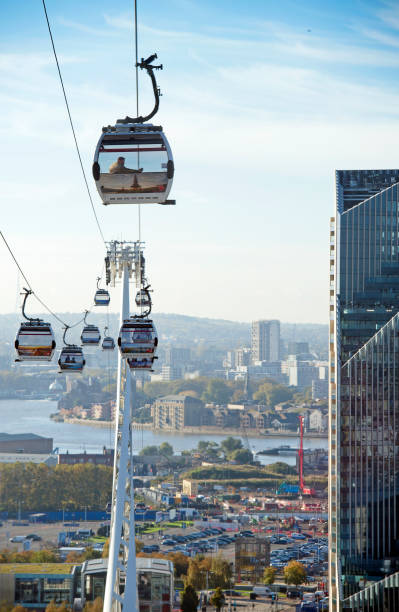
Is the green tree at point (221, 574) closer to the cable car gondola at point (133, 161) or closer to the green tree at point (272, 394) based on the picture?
the cable car gondola at point (133, 161)

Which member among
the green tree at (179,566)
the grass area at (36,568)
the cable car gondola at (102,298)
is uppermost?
the cable car gondola at (102,298)

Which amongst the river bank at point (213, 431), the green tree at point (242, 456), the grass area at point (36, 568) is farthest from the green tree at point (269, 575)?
the river bank at point (213, 431)

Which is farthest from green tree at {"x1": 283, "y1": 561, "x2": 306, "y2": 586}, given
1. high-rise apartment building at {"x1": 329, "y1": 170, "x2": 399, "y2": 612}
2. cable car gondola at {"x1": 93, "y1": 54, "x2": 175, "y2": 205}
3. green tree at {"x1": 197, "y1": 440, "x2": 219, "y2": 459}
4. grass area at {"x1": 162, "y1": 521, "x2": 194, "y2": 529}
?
green tree at {"x1": 197, "y1": 440, "x2": 219, "y2": 459}

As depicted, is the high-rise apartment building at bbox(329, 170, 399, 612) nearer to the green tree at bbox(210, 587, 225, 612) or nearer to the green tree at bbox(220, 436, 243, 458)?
the green tree at bbox(210, 587, 225, 612)

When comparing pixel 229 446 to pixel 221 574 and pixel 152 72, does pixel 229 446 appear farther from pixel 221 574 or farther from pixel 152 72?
pixel 152 72

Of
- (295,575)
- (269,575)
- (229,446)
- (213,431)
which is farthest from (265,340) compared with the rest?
(295,575)

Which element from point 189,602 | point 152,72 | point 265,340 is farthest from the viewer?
point 265,340
